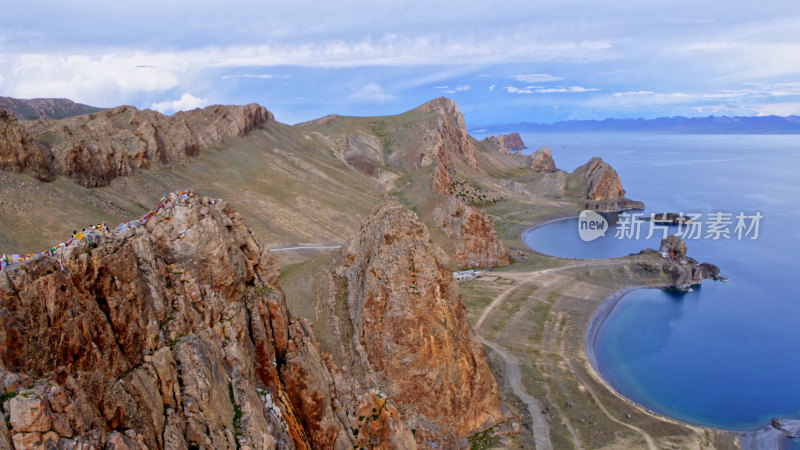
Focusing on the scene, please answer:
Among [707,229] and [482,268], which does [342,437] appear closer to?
[482,268]

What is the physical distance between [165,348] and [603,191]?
6732 inches

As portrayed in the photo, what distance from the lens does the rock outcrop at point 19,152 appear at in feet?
216

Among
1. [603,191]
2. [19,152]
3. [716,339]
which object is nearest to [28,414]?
[19,152]

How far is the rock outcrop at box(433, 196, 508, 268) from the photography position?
3851 inches

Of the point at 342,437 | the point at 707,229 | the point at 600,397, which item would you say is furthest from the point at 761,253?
the point at 342,437

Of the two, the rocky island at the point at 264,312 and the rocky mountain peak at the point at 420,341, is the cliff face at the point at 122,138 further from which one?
the rocky mountain peak at the point at 420,341

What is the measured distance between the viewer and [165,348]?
19578 millimetres

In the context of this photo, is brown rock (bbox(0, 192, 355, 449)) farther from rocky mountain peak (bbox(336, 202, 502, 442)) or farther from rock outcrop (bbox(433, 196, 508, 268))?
rock outcrop (bbox(433, 196, 508, 268))

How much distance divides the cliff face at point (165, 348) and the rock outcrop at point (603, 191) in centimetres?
15327

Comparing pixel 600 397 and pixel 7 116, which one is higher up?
pixel 7 116

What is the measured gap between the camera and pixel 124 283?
64.0 ft

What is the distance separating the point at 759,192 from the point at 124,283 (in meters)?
229

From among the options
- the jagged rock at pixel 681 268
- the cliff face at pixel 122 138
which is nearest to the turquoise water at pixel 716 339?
the jagged rock at pixel 681 268

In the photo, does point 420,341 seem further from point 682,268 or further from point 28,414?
point 682,268
